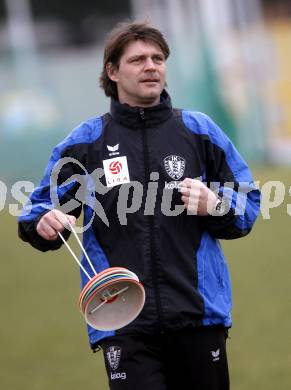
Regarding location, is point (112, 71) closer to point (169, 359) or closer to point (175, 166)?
point (175, 166)

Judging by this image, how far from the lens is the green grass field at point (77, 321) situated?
734cm

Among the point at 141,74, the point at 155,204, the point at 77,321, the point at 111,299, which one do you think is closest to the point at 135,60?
the point at 141,74

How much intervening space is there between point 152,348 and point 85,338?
4.25 metres

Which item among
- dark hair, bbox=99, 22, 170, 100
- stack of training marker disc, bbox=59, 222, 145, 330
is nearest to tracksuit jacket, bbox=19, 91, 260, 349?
stack of training marker disc, bbox=59, 222, 145, 330

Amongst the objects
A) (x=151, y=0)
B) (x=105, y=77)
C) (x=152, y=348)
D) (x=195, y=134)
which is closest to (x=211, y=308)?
(x=152, y=348)

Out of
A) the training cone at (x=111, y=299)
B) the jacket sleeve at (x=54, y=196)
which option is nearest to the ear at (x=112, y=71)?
the jacket sleeve at (x=54, y=196)

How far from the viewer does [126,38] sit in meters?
4.81

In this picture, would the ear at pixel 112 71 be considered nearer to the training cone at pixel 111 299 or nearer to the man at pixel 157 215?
the man at pixel 157 215

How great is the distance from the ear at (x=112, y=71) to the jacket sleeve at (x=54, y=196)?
1.51ft

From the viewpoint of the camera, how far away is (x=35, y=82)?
22297 millimetres

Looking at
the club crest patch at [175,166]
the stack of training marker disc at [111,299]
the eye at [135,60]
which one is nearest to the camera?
the stack of training marker disc at [111,299]

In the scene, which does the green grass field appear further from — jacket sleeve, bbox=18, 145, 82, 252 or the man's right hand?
the man's right hand

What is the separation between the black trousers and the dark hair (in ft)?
3.87

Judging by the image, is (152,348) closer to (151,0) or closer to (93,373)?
(93,373)
